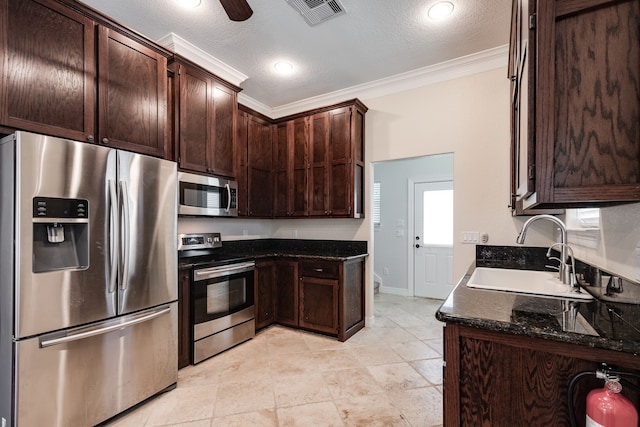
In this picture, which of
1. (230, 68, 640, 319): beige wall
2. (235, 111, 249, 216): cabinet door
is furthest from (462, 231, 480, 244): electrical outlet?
(235, 111, 249, 216): cabinet door

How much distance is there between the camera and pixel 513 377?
1.10 metres

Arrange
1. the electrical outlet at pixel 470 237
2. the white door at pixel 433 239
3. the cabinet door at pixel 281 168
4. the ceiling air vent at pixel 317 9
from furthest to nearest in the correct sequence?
1. the white door at pixel 433 239
2. the cabinet door at pixel 281 168
3. the electrical outlet at pixel 470 237
4. the ceiling air vent at pixel 317 9

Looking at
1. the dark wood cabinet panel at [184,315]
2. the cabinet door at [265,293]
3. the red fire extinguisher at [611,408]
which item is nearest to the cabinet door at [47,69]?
the dark wood cabinet panel at [184,315]

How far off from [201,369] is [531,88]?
300 cm

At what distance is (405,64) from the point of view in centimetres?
322

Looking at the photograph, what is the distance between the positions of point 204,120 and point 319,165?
143 cm

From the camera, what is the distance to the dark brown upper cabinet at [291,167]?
3.85 metres

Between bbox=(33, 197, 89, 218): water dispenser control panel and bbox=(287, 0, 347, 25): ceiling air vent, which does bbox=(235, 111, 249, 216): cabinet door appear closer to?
bbox=(287, 0, 347, 25): ceiling air vent

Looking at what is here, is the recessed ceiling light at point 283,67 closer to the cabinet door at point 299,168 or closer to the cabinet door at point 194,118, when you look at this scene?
the cabinet door at point 299,168

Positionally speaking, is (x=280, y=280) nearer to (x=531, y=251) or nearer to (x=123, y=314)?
(x=123, y=314)

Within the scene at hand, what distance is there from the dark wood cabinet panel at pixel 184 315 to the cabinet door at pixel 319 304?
1292mm

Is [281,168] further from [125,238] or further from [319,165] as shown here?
[125,238]

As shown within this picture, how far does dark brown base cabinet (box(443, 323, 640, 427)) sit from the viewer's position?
100cm

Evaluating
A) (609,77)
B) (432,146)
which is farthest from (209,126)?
(609,77)
